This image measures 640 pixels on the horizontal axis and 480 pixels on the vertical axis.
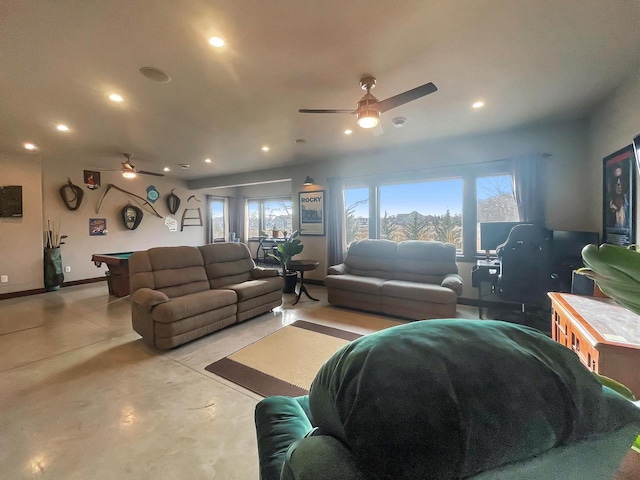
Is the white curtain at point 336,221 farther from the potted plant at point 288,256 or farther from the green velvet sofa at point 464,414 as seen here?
the green velvet sofa at point 464,414

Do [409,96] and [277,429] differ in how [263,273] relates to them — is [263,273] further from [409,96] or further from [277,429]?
[277,429]

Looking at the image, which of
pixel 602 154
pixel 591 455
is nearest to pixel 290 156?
pixel 602 154

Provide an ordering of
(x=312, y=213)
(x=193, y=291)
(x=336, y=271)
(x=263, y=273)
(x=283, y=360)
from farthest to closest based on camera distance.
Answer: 1. (x=312, y=213)
2. (x=336, y=271)
3. (x=263, y=273)
4. (x=193, y=291)
5. (x=283, y=360)

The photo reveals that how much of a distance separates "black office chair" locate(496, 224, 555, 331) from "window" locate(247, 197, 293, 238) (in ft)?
19.4

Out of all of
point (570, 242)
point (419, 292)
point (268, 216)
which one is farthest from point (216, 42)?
point (268, 216)

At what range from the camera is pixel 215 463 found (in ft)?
4.96

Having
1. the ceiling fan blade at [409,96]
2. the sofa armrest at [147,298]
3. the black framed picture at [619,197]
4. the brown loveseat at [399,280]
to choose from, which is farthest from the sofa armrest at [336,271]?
the black framed picture at [619,197]

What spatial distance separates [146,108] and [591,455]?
401 cm

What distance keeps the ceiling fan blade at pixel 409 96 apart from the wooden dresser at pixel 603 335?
1.75 meters

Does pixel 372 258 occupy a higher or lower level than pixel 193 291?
higher

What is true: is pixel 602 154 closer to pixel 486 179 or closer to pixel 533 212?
pixel 533 212

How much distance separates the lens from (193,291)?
136 inches

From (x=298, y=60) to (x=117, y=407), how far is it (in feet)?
9.69

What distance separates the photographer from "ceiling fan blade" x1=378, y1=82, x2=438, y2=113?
204 centimetres
